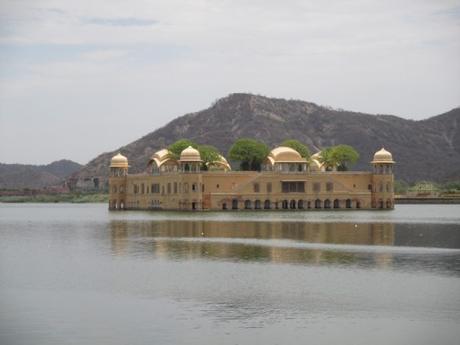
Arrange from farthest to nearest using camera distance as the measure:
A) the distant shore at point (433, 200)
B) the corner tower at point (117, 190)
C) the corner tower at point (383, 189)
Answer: the distant shore at point (433, 200) < the corner tower at point (117, 190) < the corner tower at point (383, 189)

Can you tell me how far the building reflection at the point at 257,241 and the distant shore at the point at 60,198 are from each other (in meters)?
99.8

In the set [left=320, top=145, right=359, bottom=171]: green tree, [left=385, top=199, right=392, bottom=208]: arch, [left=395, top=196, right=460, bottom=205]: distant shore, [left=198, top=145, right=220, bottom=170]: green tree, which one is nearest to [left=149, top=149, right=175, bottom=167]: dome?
[left=198, top=145, right=220, bottom=170]: green tree

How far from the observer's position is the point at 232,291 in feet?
98.6

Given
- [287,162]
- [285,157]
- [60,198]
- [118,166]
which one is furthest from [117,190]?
[60,198]

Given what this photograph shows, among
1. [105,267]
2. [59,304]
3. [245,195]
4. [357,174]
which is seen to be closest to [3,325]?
[59,304]

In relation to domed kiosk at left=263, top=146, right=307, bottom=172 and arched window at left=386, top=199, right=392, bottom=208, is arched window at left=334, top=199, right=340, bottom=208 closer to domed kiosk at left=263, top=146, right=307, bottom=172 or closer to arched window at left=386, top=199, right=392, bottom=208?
domed kiosk at left=263, top=146, right=307, bottom=172

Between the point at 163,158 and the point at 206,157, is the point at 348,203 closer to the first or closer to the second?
the point at 206,157

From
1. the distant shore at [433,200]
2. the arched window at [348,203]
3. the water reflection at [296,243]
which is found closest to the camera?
the water reflection at [296,243]

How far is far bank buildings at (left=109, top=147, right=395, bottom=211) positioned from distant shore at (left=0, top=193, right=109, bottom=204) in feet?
184

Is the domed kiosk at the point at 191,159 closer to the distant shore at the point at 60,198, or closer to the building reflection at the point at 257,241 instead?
the building reflection at the point at 257,241

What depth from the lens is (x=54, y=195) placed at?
18575 cm

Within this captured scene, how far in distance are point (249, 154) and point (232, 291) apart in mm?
84148

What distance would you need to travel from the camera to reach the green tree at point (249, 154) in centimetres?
11381

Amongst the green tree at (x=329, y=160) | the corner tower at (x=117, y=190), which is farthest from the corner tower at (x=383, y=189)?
the corner tower at (x=117, y=190)
